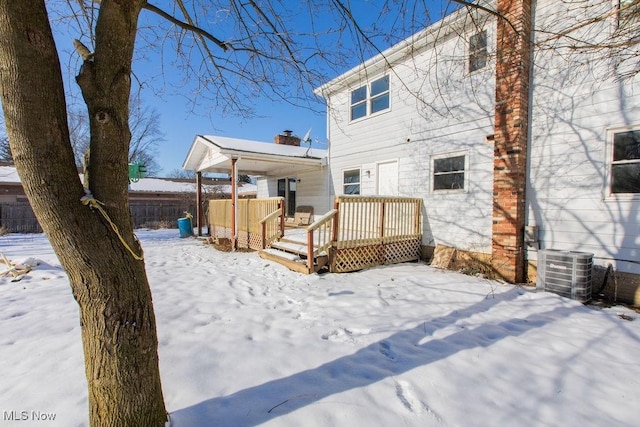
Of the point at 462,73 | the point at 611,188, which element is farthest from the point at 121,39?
the point at 462,73

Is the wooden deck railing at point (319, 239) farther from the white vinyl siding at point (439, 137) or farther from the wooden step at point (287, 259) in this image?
the white vinyl siding at point (439, 137)

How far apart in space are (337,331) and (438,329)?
1.15 meters

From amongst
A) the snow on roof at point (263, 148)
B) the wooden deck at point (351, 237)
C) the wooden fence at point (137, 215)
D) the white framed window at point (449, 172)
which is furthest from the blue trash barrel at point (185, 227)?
the white framed window at point (449, 172)

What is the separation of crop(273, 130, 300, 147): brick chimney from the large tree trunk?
38.2 ft

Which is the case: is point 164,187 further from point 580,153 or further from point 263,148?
point 580,153

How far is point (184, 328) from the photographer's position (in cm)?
323

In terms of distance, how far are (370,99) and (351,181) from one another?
99.0 inches

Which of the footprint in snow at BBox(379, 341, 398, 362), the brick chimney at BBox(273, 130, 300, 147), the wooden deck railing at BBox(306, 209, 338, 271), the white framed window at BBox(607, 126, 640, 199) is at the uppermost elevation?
the brick chimney at BBox(273, 130, 300, 147)

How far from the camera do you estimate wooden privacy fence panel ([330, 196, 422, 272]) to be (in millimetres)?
6141

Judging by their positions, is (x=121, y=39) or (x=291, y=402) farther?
(x=291, y=402)

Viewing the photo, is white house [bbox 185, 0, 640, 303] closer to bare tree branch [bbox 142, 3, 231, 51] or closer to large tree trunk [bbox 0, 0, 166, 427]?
bare tree branch [bbox 142, 3, 231, 51]

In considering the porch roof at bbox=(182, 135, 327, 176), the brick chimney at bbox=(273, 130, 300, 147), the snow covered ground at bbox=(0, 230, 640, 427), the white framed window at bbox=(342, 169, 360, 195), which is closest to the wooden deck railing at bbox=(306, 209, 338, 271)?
the snow covered ground at bbox=(0, 230, 640, 427)

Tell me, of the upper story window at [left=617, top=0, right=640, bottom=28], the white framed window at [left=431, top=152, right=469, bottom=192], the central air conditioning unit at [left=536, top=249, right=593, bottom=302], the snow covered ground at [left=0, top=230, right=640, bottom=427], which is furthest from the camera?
the white framed window at [left=431, top=152, right=469, bottom=192]

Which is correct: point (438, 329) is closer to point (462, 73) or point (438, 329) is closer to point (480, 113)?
point (480, 113)
